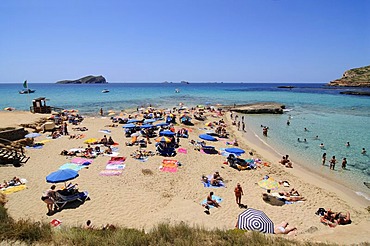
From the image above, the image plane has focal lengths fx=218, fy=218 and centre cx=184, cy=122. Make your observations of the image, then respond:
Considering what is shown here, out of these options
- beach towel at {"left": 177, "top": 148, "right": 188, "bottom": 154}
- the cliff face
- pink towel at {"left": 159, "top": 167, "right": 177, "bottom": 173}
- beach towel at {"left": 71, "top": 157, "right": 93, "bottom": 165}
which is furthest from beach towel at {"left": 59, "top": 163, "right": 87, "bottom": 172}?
the cliff face

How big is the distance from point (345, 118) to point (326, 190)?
2533cm

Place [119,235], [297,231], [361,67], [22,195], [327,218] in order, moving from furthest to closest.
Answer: [361,67] → [22,195] → [327,218] → [297,231] → [119,235]

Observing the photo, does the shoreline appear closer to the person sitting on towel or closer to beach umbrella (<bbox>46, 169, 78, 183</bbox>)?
the person sitting on towel

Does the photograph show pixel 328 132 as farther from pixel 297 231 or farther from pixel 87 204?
pixel 87 204

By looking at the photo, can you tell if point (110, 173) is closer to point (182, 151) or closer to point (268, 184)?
point (182, 151)

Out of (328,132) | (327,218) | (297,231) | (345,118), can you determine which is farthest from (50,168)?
(345,118)

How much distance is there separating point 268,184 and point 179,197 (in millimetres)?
4568

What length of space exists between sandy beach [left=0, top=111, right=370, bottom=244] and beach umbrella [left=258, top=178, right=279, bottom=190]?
0.96ft

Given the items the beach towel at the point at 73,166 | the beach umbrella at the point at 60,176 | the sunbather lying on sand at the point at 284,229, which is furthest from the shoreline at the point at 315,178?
the beach towel at the point at 73,166

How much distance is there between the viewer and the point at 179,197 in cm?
931

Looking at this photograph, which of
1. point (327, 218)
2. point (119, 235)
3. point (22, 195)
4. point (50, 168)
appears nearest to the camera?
point (119, 235)

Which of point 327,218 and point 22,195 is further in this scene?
point 22,195

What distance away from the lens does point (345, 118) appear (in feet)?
99.7

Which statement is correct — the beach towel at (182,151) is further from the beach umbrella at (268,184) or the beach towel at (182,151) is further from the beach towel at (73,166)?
the beach towel at (73,166)
